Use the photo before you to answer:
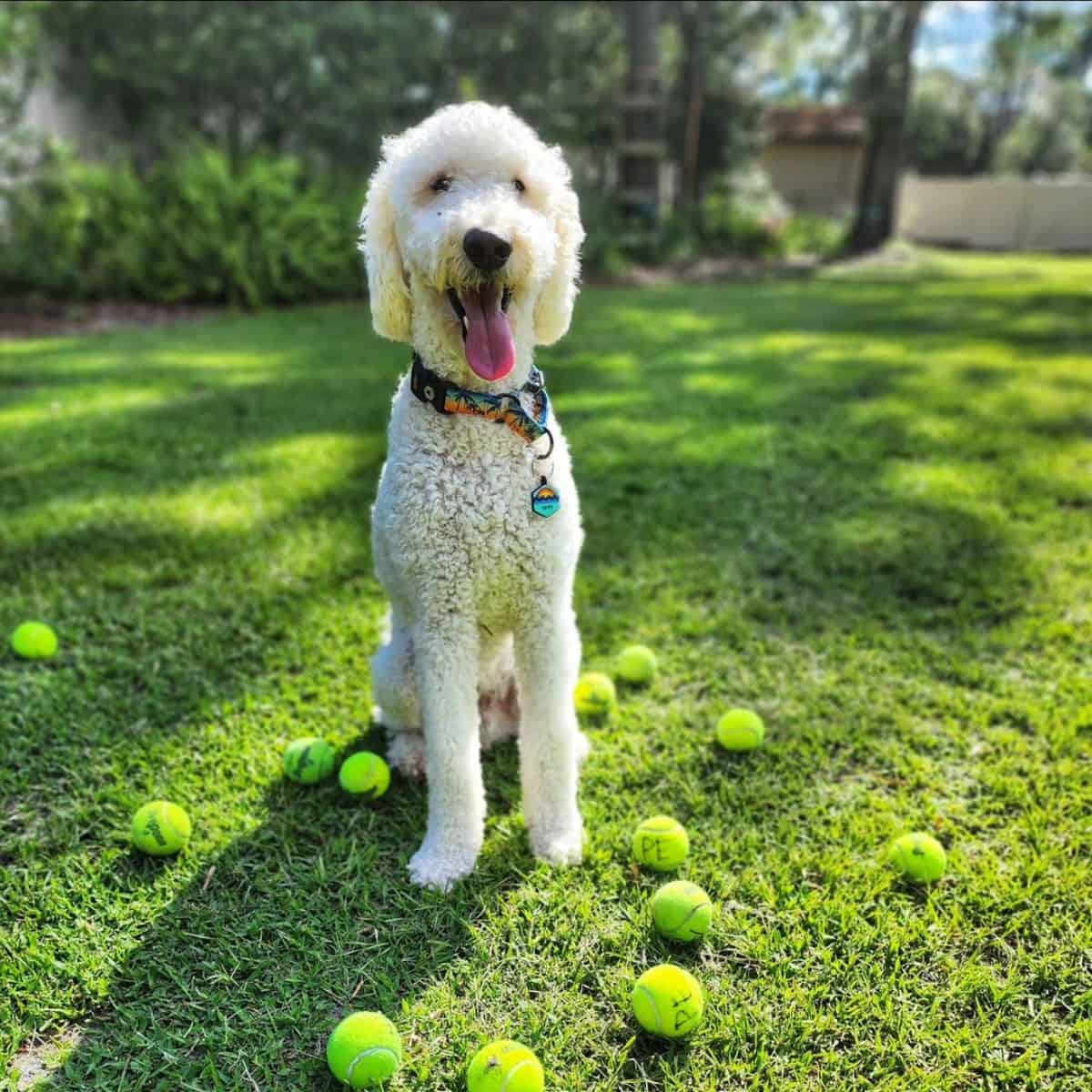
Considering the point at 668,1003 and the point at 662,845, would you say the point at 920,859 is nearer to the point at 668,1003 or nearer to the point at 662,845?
the point at 662,845

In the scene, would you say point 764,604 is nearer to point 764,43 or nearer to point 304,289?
point 304,289

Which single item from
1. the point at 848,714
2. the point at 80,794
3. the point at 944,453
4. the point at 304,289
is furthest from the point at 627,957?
the point at 304,289

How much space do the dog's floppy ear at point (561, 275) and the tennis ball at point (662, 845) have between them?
1.29 meters

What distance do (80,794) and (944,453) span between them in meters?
4.77

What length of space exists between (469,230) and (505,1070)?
1.66 metres

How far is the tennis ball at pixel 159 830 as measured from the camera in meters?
2.26

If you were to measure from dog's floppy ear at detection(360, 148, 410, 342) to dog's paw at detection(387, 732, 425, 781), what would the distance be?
3.88 feet

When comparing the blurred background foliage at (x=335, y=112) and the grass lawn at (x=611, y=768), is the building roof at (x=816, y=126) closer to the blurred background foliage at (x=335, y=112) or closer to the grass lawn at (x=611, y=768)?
the blurred background foliage at (x=335, y=112)

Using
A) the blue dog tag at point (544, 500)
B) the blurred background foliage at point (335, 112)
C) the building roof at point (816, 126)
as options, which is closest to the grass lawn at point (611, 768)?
the blue dog tag at point (544, 500)

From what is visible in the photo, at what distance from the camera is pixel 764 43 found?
60.5ft

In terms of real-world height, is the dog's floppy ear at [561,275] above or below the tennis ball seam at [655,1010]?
above

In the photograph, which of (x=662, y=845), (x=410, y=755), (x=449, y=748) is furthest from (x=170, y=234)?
(x=662, y=845)

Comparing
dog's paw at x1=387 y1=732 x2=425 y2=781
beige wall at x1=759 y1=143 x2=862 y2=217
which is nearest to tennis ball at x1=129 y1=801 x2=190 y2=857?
dog's paw at x1=387 y1=732 x2=425 y2=781

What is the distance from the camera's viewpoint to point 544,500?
7.07 feet
